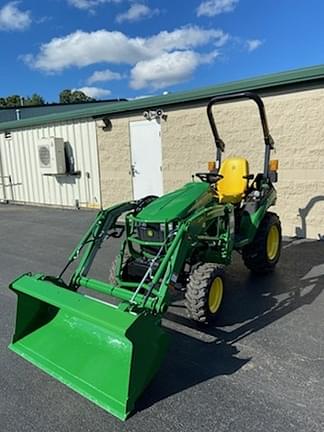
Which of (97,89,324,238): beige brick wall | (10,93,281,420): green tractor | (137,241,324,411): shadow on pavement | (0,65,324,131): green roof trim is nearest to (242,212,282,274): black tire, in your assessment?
(10,93,281,420): green tractor

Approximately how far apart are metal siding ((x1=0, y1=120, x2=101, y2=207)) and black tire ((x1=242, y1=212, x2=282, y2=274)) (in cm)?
592

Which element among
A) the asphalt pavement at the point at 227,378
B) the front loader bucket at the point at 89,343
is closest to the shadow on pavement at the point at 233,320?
the asphalt pavement at the point at 227,378

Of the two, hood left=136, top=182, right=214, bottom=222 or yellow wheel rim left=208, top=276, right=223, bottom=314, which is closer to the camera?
yellow wheel rim left=208, top=276, right=223, bottom=314

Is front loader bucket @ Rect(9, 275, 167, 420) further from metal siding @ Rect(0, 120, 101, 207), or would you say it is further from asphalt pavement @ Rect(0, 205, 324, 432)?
metal siding @ Rect(0, 120, 101, 207)

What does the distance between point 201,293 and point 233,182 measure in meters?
1.84

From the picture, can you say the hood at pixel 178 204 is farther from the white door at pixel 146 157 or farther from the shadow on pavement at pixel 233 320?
the white door at pixel 146 157

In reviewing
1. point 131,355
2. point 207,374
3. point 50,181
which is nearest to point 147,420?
point 131,355

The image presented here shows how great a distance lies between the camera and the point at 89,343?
2.37 metres

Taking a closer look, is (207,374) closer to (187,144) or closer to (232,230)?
(232,230)

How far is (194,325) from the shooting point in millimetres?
3180

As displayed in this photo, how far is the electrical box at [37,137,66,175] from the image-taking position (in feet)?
32.2

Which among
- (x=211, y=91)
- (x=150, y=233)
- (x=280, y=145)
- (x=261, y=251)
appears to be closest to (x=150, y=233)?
(x=150, y=233)

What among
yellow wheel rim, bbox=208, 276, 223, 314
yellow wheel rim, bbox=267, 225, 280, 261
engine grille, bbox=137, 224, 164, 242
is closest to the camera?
yellow wheel rim, bbox=208, 276, 223, 314

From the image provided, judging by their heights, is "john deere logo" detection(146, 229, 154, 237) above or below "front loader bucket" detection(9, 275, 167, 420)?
above
